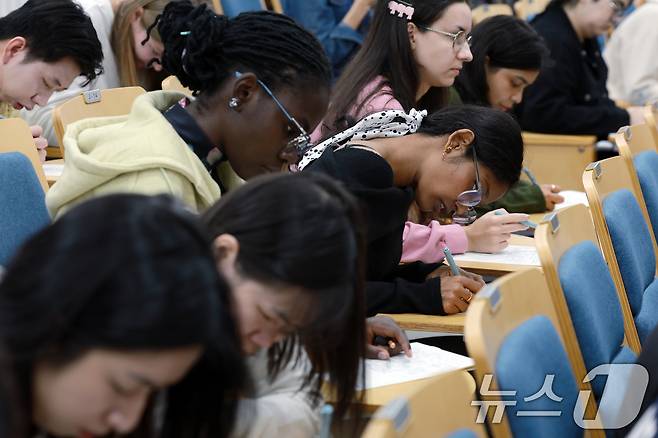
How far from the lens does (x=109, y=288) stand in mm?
1010

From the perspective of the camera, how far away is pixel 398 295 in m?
2.31

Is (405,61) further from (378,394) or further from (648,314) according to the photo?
(378,394)

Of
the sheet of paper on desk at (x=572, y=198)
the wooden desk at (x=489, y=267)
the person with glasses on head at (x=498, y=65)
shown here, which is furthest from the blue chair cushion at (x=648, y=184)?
the person with glasses on head at (x=498, y=65)

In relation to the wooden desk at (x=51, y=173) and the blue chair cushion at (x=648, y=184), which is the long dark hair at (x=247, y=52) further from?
the blue chair cushion at (x=648, y=184)

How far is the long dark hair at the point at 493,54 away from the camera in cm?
376

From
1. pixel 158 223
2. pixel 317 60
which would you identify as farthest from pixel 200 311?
pixel 317 60

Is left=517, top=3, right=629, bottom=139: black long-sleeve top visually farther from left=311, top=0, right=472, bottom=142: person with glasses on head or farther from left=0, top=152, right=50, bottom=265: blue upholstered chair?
left=0, top=152, right=50, bottom=265: blue upholstered chair

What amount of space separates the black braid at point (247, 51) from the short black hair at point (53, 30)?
0.65m

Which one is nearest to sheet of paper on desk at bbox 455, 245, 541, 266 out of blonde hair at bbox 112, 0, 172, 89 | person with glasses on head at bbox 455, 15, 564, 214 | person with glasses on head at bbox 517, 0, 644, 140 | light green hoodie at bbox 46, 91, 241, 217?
light green hoodie at bbox 46, 91, 241, 217

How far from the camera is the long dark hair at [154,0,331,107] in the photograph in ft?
7.01

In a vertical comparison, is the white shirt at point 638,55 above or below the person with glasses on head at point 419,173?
below

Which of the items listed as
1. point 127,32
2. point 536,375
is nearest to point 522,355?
point 536,375

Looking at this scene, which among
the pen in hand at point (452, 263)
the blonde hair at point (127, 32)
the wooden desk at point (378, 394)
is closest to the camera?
the wooden desk at point (378, 394)

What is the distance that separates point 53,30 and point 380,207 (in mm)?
1063
